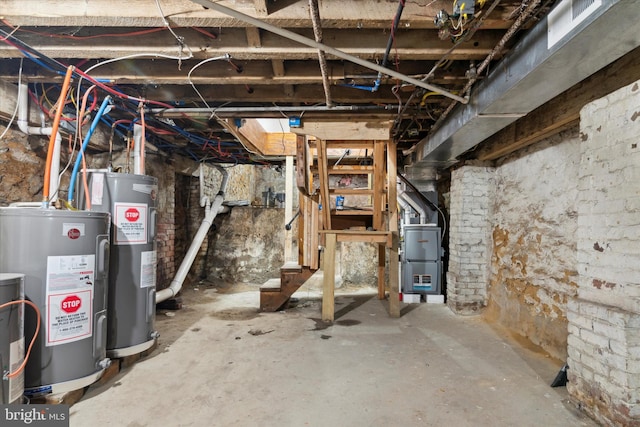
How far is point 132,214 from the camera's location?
6.95 feet

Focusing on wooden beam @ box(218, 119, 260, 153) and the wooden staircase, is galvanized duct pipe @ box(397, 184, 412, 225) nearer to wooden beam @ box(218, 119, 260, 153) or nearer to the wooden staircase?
the wooden staircase

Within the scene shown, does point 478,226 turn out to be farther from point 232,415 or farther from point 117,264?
point 117,264

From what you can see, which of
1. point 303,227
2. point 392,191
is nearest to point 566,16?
point 392,191

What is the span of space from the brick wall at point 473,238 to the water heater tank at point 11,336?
11.7 feet

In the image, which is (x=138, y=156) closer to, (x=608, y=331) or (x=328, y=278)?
(x=328, y=278)

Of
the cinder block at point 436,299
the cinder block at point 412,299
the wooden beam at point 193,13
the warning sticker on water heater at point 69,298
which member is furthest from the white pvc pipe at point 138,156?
the cinder block at point 436,299

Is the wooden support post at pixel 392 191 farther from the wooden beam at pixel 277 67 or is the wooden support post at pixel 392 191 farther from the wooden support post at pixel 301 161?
the wooden beam at pixel 277 67

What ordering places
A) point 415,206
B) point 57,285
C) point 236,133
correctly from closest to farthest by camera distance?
point 57,285 → point 236,133 → point 415,206

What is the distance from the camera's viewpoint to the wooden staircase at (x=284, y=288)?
3.59 m

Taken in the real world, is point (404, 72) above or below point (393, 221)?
above

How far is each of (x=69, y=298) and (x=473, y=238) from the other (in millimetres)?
3534

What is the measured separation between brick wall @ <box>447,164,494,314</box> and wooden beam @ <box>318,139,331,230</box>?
1488 mm

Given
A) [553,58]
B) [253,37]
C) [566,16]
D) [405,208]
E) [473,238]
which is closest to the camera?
[566,16]

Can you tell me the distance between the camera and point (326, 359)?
2301mm
